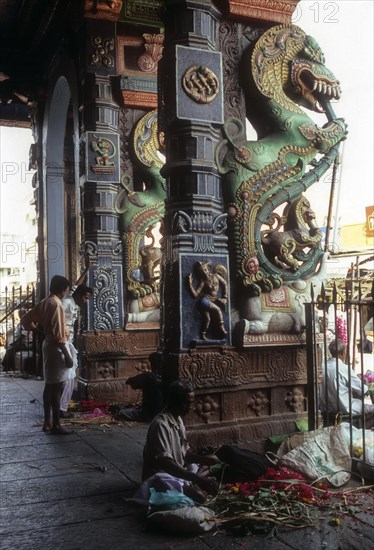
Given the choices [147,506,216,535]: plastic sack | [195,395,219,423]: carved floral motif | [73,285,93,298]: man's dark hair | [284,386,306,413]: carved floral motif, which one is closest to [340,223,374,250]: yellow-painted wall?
[73,285,93,298]: man's dark hair

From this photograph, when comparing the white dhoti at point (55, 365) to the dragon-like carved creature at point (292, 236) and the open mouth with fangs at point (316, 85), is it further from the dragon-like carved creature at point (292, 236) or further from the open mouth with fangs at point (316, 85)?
the open mouth with fangs at point (316, 85)

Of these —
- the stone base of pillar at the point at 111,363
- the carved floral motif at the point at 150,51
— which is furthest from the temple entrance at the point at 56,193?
the stone base of pillar at the point at 111,363

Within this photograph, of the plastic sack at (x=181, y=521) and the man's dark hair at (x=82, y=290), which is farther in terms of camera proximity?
the man's dark hair at (x=82, y=290)

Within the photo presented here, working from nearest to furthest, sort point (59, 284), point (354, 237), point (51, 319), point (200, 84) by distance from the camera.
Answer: point (200, 84) < point (51, 319) < point (59, 284) < point (354, 237)

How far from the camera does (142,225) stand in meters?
8.12

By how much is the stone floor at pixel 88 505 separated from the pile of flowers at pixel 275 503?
9cm

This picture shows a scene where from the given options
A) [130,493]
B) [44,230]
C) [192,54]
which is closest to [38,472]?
[130,493]

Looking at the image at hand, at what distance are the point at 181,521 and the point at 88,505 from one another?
0.84 meters

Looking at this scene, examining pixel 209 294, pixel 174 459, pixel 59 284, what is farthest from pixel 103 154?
pixel 174 459

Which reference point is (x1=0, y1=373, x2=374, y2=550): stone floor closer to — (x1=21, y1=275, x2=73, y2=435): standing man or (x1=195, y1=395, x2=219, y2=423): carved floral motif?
(x1=21, y1=275, x2=73, y2=435): standing man

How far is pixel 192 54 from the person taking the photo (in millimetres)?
4922

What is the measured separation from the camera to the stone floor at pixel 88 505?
3.21 metres

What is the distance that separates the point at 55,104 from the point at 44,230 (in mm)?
2280

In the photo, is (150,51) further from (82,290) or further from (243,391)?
(243,391)
